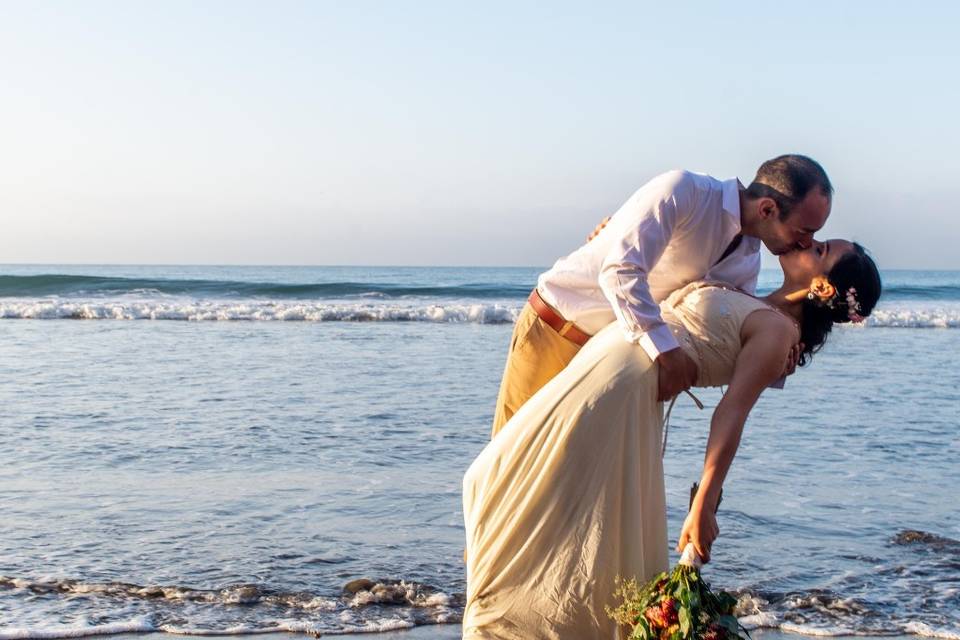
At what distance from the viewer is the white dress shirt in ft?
10.1

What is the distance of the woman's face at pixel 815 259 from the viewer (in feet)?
10.5

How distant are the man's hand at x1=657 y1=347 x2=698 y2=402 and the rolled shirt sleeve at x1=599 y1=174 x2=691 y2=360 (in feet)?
0.09

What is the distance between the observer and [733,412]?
3.06 metres

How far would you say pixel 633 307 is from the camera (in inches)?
121

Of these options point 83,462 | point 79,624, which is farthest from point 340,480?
point 79,624

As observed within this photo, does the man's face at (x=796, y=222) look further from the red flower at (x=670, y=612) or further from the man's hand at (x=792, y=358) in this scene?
the red flower at (x=670, y=612)

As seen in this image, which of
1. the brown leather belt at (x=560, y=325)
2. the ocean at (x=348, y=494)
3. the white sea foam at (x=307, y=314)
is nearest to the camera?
the brown leather belt at (x=560, y=325)

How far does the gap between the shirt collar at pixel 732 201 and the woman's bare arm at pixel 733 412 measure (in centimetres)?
40

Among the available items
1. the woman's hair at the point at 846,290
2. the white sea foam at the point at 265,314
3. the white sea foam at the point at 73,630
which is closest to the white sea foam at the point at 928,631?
the woman's hair at the point at 846,290

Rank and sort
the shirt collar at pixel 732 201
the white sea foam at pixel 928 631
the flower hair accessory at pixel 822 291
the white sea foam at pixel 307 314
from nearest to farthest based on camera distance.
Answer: the flower hair accessory at pixel 822 291 < the shirt collar at pixel 732 201 < the white sea foam at pixel 928 631 < the white sea foam at pixel 307 314

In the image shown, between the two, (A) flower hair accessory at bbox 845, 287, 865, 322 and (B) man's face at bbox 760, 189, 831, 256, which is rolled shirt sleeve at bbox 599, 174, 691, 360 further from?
(A) flower hair accessory at bbox 845, 287, 865, 322

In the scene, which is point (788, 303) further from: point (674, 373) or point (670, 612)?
point (670, 612)

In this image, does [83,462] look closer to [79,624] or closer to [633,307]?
[79,624]

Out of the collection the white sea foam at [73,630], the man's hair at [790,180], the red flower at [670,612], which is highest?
the man's hair at [790,180]
